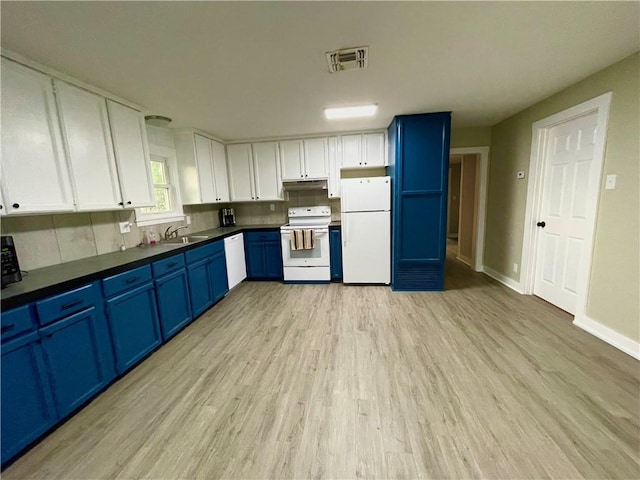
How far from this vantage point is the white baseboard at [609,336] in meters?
2.01

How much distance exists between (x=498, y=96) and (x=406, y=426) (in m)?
3.25

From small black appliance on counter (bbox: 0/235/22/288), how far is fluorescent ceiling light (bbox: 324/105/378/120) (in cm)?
286

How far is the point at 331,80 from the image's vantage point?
217cm

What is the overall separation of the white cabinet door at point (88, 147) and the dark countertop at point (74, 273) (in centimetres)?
47

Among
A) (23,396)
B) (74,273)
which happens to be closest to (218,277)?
(74,273)

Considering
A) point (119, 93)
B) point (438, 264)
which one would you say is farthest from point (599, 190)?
point (119, 93)

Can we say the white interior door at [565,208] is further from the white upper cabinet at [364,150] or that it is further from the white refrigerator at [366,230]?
the white upper cabinet at [364,150]

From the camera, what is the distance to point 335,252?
13.0 feet

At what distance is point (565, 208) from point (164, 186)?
16.0 ft

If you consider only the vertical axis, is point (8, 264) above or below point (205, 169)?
below

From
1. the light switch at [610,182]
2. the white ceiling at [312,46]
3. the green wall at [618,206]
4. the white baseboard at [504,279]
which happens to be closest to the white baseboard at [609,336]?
the green wall at [618,206]

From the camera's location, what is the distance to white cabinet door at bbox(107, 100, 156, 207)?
7.59 feet

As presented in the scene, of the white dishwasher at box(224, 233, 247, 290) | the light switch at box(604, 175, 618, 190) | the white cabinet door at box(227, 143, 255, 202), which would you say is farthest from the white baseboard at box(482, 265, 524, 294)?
the white cabinet door at box(227, 143, 255, 202)

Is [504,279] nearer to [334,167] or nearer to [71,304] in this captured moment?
[334,167]
